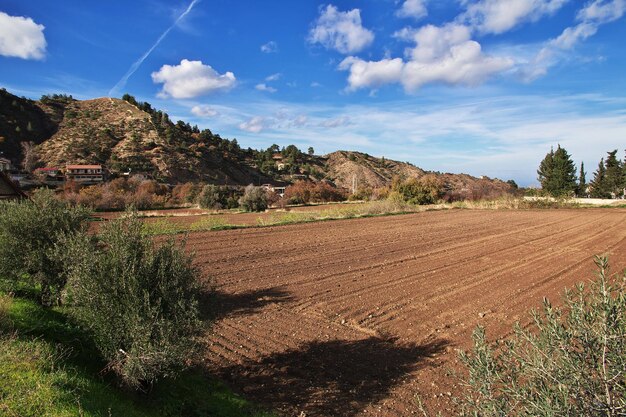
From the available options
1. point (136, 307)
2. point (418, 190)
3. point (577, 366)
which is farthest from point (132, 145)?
point (577, 366)

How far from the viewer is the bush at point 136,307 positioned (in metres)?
4.94

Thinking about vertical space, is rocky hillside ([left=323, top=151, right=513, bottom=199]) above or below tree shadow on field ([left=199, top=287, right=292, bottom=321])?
above

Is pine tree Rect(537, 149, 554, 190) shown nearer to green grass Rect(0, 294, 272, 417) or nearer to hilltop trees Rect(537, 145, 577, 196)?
hilltop trees Rect(537, 145, 577, 196)

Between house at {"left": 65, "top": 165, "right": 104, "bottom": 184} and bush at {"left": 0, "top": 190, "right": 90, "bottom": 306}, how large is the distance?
4661 cm

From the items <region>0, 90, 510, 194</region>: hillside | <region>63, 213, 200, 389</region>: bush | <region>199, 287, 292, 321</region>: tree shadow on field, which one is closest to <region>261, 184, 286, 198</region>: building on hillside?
<region>0, 90, 510, 194</region>: hillside

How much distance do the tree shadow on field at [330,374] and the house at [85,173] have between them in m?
50.9

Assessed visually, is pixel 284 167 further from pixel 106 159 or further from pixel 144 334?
pixel 144 334

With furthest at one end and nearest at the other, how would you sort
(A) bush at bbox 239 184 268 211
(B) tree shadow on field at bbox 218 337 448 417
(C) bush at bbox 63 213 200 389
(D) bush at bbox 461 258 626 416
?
1. (A) bush at bbox 239 184 268 211
2. (B) tree shadow on field at bbox 218 337 448 417
3. (C) bush at bbox 63 213 200 389
4. (D) bush at bbox 461 258 626 416

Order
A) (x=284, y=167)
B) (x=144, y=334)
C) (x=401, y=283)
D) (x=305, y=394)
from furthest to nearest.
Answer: (x=284, y=167) → (x=401, y=283) → (x=305, y=394) → (x=144, y=334)

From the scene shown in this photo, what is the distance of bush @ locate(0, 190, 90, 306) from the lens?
A: 7.80 meters

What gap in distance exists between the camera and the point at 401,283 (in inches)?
460

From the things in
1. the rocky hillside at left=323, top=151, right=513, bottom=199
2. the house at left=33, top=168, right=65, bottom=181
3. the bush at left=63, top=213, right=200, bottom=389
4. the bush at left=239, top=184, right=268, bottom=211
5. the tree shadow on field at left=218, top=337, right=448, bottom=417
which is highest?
the rocky hillside at left=323, top=151, right=513, bottom=199

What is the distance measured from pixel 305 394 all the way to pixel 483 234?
757 inches

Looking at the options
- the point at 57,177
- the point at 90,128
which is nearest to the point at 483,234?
the point at 57,177
